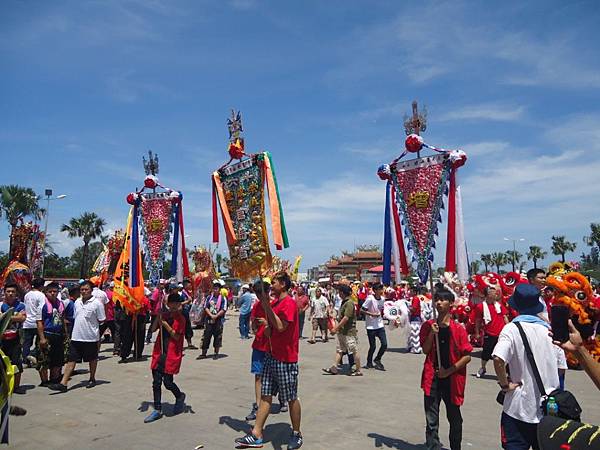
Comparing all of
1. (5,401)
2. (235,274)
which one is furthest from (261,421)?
(5,401)

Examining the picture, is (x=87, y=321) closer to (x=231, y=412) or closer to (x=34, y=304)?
(x=34, y=304)

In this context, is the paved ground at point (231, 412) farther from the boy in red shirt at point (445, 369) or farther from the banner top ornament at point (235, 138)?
the banner top ornament at point (235, 138)

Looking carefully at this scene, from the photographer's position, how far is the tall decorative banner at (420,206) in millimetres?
6332

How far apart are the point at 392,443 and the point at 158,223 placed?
713 centimetres

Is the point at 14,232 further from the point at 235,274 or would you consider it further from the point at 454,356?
the point at 454,356

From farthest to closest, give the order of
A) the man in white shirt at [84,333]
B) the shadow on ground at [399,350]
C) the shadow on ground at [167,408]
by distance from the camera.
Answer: the shadow on ground at [399,350]
the man in white shirt at [84,333]
the shadow on ground at [167,408]

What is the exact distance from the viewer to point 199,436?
16.8ft

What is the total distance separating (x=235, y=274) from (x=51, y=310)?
390cm

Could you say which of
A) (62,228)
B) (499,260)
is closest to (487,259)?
(499,260)

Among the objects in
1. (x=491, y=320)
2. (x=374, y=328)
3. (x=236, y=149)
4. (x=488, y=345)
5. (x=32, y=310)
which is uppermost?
(x=236, y=149)

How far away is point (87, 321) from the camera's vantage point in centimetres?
745

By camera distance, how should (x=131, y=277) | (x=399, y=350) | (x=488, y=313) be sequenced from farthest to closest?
1. (x=399, y=350)
2. (x=131, y=277)
3. (x=488, y=313)

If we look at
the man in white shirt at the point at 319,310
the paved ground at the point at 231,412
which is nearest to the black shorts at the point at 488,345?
the paved ground at the point at 231,412

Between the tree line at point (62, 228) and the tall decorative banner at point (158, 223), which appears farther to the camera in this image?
the tree line at point (62, 228)
